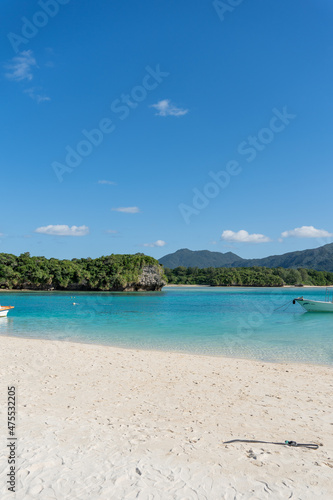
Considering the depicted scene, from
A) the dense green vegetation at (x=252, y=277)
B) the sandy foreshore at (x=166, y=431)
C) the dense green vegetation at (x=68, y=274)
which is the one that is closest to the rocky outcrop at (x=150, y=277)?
the dense green vegetation at (x=68, y=274)

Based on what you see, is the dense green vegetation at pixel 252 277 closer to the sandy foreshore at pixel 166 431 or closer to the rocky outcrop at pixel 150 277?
the rocky outcrop at pixel 150 277

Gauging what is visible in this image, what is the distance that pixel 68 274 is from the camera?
96312 mm

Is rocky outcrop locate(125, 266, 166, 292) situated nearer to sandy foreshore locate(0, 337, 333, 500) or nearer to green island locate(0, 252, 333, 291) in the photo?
green island locate(0, 252, 333, 291)

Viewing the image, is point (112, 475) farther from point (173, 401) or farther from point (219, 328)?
point (219, 328)

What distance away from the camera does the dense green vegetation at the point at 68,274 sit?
9394 cm

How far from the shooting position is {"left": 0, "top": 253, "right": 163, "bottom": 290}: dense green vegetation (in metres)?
93.9

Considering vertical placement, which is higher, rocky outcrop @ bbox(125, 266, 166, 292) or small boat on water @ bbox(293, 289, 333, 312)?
rocky outcrop @ bbox(125, 266, 166, 292)

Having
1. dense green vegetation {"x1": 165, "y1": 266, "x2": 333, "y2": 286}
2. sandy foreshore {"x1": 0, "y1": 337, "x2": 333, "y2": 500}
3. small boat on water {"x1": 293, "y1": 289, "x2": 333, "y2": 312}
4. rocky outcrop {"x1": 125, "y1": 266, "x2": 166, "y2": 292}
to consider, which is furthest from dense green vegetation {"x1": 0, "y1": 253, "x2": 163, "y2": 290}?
sandy foreshore {"x1": 0, "y1": 337, "x2": 333, "y2": 500}

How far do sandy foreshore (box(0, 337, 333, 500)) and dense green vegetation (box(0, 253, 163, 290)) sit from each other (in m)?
85.2

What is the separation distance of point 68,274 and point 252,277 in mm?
94346

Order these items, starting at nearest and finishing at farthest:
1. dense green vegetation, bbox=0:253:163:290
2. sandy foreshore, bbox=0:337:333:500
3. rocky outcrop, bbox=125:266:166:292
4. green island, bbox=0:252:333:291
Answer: sandy foreshore, bbox=0:337:333:500, dense green vegetation, bbox=0:253:163:290, green island, bbox=0:252:333:291, rocky outcrop, bbox=125:266:166:292

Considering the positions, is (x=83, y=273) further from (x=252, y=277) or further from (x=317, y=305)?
(x=252, y=277)

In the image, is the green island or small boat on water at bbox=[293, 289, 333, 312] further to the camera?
the green island

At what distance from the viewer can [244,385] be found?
9.50 metres
